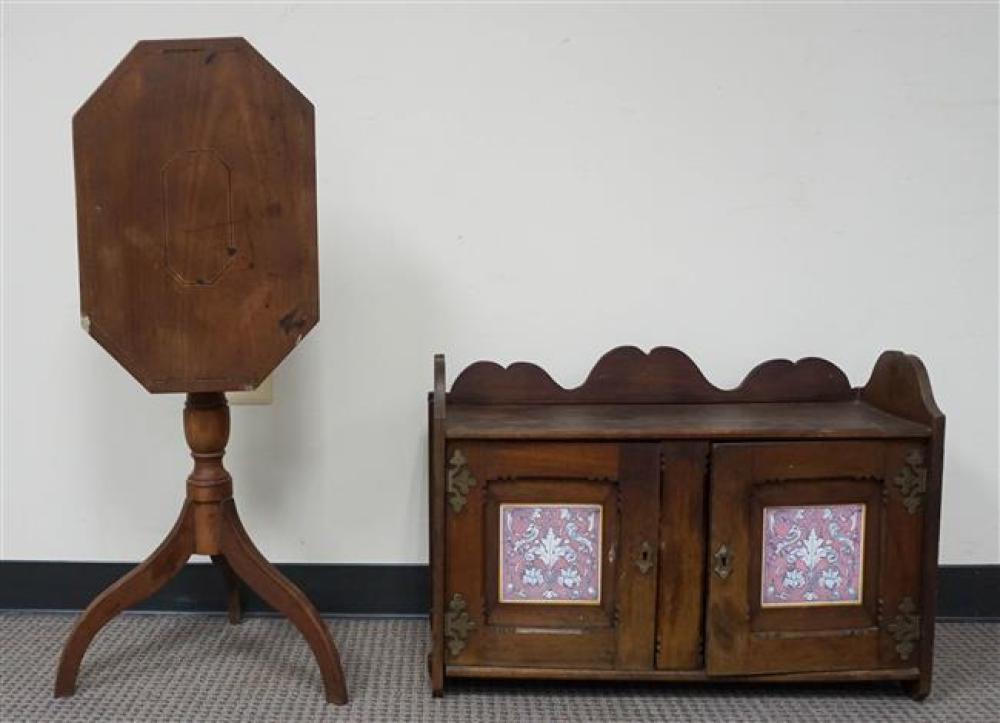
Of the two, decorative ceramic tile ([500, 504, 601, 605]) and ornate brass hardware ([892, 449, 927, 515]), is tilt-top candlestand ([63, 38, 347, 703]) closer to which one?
decorative ceramic tile ([500, 504, 601, 605])

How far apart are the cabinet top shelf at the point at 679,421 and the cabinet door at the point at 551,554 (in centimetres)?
3

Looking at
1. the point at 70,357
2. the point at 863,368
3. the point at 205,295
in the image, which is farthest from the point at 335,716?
the point at 863,368

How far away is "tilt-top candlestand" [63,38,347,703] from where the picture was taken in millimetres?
1499

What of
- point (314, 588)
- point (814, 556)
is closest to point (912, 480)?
point (814, 556)

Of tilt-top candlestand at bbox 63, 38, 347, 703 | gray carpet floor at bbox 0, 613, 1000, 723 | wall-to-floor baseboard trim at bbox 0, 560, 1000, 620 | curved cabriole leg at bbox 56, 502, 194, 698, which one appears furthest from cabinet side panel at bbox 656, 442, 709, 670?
curved cabriole leg at bbox 56, 502, 194, 698

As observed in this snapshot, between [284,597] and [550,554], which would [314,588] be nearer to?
[284,597]

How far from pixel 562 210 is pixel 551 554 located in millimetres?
801

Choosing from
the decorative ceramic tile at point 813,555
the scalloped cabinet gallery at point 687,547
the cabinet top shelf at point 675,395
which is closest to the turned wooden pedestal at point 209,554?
the scalloped cabinet gallery at point 687,547

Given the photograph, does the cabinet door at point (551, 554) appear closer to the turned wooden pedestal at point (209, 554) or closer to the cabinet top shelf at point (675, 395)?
the cabinet top shelf at point (675, 395)

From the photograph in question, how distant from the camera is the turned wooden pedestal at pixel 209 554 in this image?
1.66 metres

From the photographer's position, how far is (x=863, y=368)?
6.50ft

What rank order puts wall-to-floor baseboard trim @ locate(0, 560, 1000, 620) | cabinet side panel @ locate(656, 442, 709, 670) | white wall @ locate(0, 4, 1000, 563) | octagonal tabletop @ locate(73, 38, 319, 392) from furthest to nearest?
wall-to-floor baseboard trim @ locate(0, 560, 1000, 620) < white wall @ locate(0, 4, 1000, 563) < cabinet side panel @ locate(656, 442, 709, 670) < octagonal tabletop @ locate(73, 38, 319, 392)

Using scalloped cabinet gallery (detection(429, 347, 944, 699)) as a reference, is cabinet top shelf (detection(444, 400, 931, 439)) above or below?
above

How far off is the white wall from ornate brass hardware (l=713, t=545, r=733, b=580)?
50 cm
